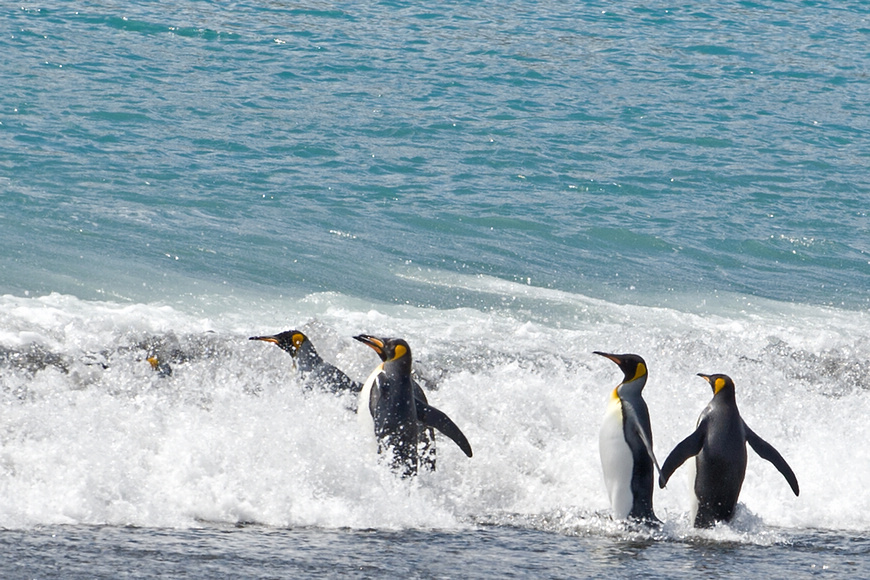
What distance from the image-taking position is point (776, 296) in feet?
36.4

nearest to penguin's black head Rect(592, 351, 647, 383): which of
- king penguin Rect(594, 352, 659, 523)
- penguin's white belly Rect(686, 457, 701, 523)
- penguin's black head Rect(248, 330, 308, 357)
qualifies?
king penguin Rect(594, 352, 659, 523)

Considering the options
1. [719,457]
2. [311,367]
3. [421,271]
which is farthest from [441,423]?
[421,271]

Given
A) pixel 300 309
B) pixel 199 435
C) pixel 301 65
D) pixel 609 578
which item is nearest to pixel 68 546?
pixel 199 435

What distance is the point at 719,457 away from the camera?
5820 mm

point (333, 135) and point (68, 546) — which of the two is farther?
point (333, 135)

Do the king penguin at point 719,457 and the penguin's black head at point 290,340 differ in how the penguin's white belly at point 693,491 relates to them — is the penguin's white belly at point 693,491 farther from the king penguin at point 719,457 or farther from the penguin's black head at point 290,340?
the penguin's black head at point 290,340

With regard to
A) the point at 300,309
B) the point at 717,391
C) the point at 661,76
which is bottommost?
the point at 300,309

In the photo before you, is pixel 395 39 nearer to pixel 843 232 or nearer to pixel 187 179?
pixel 187 179

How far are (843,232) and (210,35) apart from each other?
10313 mm

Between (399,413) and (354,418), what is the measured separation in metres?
0.53

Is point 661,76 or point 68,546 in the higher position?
point 661,76

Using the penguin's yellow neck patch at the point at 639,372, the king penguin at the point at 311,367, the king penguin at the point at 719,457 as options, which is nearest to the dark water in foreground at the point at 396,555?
the king penguin at the point at 719,457

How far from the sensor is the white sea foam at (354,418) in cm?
520

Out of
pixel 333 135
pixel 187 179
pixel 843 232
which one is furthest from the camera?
pixel 333 135
